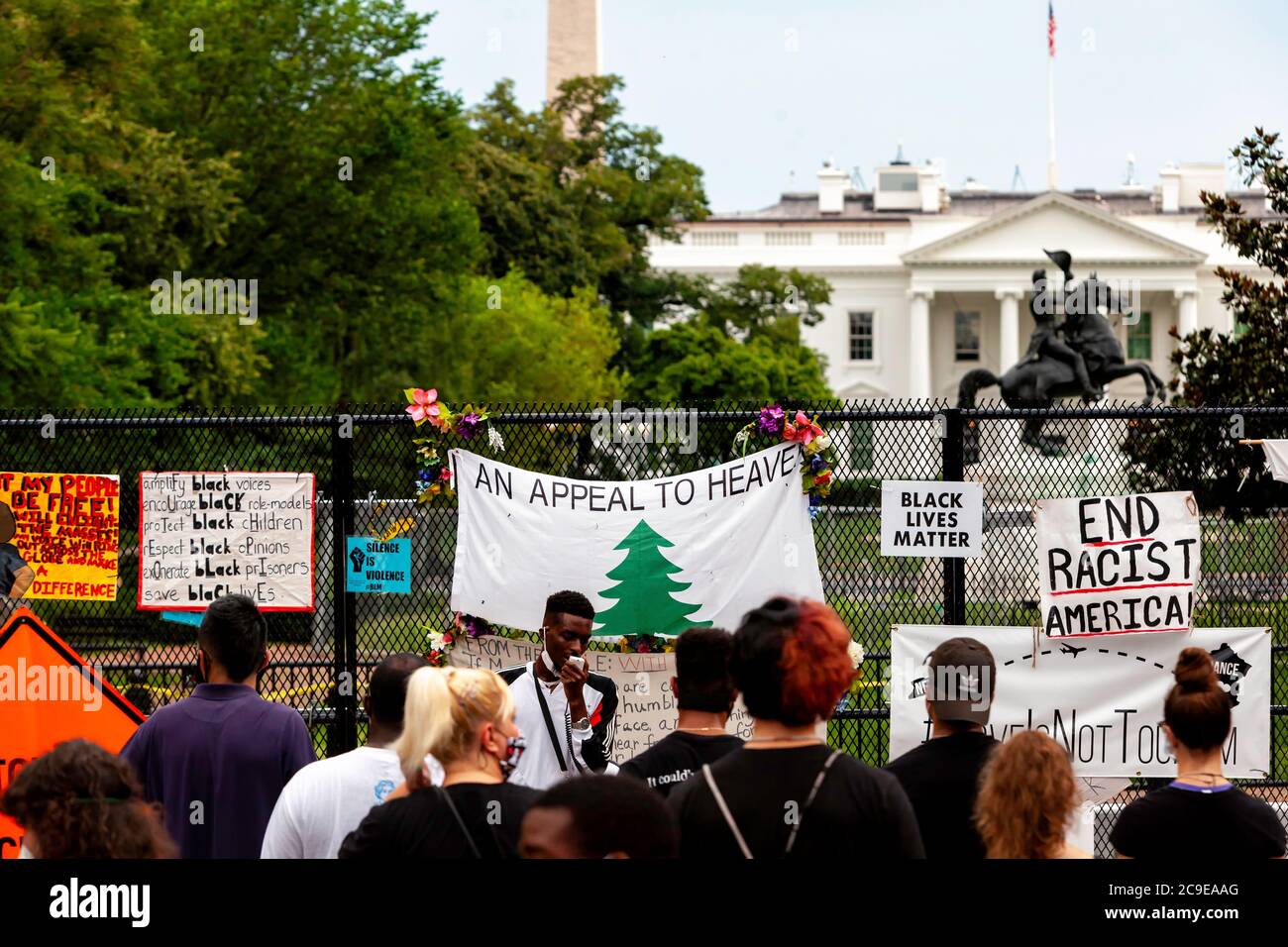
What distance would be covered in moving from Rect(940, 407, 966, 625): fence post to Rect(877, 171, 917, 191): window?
92048 millimetres

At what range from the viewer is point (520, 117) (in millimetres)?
62375

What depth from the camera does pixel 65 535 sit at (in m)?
8.61

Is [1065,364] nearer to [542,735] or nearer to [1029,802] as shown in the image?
[542,735]

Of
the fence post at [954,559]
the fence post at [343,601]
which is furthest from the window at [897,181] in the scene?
the fence post at [343,601]

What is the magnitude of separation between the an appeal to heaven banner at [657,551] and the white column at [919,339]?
3082 inches

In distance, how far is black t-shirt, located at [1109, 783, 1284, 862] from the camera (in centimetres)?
460

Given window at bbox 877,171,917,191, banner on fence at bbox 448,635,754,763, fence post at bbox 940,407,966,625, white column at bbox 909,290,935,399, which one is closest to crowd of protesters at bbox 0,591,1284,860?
banner on fence at bbox 448,635,754,763

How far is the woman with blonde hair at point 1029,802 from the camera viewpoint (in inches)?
168

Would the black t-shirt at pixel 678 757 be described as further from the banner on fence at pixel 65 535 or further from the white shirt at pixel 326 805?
the banner on fence at pixel 65 535

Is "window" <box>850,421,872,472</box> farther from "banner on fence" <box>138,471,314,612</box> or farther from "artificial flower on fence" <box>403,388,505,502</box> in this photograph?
"banner on fence" <box>138,471,314,612</box>
